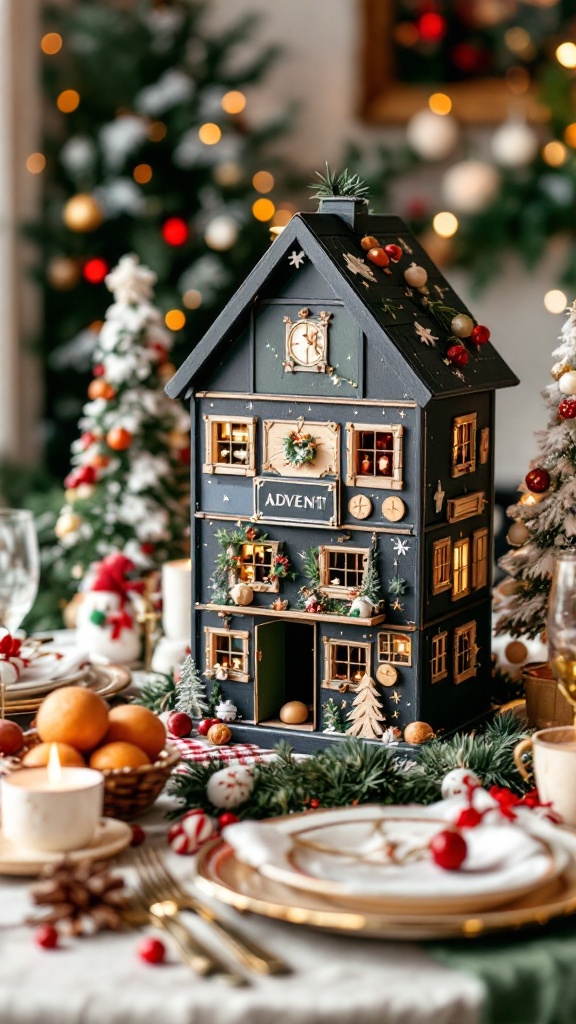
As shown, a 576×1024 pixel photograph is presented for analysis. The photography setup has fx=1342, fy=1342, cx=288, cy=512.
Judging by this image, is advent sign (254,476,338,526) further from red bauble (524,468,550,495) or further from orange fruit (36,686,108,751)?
orange fruit (36,686,108,751)

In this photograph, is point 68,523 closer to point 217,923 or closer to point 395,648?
point 395,648

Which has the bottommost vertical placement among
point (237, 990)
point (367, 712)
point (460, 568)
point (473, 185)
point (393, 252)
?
point (237, 990)

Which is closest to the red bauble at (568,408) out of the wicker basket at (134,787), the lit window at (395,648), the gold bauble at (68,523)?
the lit window at (395,648)

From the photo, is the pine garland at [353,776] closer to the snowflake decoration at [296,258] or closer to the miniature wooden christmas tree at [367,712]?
the miniature wooden christmas tree at [367,712]

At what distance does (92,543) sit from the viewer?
3.88m

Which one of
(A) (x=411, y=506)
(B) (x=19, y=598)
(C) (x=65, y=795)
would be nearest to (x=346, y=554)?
(A) (x=411, y=506)

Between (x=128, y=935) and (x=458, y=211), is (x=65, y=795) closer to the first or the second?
(x=128, y=935)

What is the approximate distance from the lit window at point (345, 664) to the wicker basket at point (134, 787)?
44 centimetres

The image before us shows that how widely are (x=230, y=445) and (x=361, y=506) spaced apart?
0.88 ft

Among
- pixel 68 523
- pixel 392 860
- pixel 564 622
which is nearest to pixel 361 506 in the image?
pixel 564 622

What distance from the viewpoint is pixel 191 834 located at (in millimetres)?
1626

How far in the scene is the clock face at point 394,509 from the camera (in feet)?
6.84

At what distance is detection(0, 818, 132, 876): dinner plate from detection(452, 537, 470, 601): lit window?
2.67 ft

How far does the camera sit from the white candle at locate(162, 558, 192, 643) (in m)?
2.48
